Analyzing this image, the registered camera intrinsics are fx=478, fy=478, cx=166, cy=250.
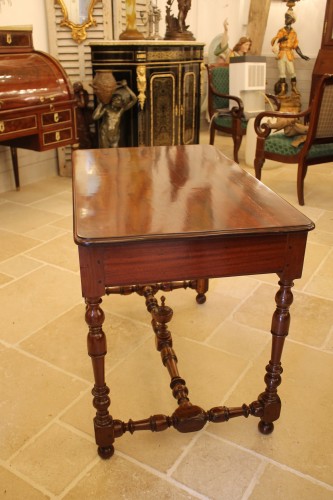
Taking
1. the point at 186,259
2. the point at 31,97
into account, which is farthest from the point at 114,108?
the point at 186,259

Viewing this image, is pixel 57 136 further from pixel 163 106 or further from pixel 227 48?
pixel 227 48

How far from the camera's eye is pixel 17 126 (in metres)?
3.38

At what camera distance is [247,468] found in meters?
1.52

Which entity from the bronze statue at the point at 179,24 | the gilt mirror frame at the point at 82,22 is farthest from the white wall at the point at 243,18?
the gilt mirror frame at the point at 82,22

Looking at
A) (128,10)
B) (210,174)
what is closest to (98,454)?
(210,174)

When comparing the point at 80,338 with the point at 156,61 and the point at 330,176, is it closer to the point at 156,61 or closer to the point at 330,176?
the point at 156,61

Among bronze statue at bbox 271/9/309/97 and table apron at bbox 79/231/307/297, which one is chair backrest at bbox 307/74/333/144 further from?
bronze statue at bbox 271/9/309/97

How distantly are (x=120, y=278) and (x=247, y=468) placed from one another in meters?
0.76

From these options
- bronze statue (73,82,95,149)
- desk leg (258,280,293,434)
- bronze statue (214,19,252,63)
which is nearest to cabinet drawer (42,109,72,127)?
bronze statue (73,82,95,149)

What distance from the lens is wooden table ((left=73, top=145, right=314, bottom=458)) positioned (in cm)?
126

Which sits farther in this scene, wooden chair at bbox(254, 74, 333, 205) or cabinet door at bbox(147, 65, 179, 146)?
cabinet door at bbox(147, 65, 179, 146)

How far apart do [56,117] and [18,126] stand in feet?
1.30

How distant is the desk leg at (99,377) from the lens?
4.40 feet

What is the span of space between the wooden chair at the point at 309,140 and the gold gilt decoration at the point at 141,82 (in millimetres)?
1078
